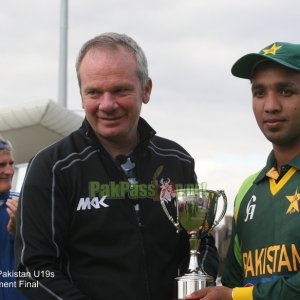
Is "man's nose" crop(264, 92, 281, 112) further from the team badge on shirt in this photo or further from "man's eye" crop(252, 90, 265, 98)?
the team badge on shirt

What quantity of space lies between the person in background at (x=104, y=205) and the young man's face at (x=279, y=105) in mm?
524

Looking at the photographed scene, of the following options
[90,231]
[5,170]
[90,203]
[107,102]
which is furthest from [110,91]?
[5,170]

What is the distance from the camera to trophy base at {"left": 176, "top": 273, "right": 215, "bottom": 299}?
10.2 ft

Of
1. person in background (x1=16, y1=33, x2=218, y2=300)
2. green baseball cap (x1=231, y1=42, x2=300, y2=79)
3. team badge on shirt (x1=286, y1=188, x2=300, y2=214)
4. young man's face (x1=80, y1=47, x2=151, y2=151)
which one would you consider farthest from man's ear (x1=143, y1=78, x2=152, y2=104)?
team badge on shirt (x1=286, y1=188, x2=300, y2=214)

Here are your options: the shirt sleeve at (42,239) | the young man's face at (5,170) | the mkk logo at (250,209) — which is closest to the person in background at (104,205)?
the shirt sleeve at (42,239)

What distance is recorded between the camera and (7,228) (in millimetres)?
5418

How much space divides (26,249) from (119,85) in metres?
0.77

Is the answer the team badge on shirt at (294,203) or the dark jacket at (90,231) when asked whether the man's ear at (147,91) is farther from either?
the team badge on shirt at (294,203)

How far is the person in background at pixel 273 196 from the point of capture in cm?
308

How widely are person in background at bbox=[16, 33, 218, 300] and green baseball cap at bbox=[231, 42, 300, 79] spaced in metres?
0.43

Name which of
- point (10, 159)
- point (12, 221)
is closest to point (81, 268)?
point (12, 221)

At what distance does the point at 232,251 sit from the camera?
3.55m

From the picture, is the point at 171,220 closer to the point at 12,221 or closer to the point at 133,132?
the point at 133,132

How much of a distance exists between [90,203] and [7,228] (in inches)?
87.6
